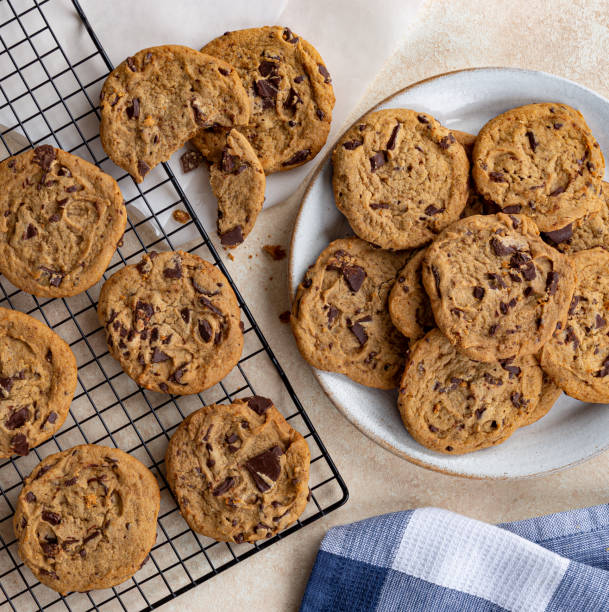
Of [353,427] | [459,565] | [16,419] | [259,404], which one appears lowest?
[459,565]

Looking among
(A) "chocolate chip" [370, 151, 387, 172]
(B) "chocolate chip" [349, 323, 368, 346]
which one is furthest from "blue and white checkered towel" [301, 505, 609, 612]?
(A) "chocolate chip" [370, 151, 387, 172]

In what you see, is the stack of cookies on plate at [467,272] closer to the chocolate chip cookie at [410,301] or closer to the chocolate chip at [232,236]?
the chocolate chip cookie at [410,301]

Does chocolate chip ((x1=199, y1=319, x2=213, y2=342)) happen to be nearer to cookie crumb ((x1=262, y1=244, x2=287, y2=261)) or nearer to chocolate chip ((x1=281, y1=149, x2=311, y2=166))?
cookie crumb ((x1=262, y1=244, x2=287, y2=261))

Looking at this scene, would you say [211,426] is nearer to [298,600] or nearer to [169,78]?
[298,600]

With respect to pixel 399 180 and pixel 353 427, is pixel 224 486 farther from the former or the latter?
pixel 399 180

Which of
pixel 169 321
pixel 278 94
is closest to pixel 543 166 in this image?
pixel 278 94

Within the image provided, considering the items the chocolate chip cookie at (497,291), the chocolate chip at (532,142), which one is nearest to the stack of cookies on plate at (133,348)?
the chocolate chip cookie at (497,291)

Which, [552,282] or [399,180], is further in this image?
[399,180]
